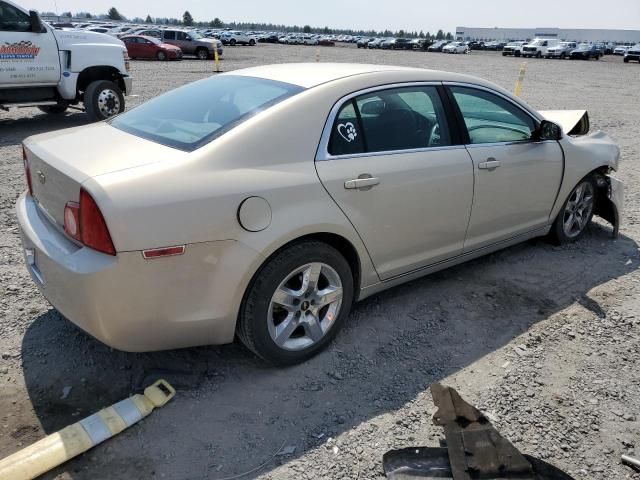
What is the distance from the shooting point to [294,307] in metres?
2.96

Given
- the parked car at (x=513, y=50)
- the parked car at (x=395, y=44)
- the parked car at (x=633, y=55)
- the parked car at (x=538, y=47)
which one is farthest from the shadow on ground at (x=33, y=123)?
the parked car at (x=395, y=44)

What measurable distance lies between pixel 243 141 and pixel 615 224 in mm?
4081

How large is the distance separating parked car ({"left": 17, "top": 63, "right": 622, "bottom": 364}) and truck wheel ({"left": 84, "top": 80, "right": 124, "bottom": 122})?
651 cm

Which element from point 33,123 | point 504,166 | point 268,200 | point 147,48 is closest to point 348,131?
point 268,200

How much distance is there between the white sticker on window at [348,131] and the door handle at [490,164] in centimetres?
107

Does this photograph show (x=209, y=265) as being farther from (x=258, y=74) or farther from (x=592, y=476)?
(x=592, y=476)

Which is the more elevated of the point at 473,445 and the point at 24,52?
the point at 24,52

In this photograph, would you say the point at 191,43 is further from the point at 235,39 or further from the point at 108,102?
the point at 108,102

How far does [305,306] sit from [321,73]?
1463mm

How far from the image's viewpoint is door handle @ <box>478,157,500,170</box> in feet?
12.1

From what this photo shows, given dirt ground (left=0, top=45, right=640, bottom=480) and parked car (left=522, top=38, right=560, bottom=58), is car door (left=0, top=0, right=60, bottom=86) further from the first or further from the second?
parked car (left=522, top=38, right=560, bottom=58)

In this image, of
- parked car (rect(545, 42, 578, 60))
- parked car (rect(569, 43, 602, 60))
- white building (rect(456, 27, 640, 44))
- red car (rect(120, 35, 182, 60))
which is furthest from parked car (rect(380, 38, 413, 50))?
white building (rect(456, 27, 640, 44))

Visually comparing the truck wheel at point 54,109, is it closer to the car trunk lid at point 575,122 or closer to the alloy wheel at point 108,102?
the alloy wheel at point 108,102

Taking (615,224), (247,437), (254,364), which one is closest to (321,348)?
(254,364)
